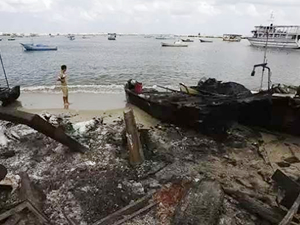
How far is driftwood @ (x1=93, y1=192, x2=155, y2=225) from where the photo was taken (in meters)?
5.87

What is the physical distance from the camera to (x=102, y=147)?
9633mm

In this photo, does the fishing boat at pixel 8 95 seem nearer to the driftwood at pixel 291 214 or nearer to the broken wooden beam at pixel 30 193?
the broken wooden beam at pixel 30 193

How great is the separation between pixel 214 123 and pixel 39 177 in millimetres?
6181

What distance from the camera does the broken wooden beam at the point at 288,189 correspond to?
19.0ft

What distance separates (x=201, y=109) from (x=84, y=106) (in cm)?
826

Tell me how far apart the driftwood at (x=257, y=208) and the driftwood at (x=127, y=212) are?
6.44 ft

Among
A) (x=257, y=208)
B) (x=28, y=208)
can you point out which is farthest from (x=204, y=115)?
(x=28, y=208)

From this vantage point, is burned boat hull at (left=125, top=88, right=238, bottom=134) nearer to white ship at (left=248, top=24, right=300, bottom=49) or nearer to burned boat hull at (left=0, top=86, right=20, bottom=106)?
burned boat hull at (left=0, top=86, right=20, bottom=106)

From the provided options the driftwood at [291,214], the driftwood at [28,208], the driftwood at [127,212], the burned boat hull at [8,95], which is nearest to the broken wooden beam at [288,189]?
the driftwood at [291,214]

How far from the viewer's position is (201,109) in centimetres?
1046

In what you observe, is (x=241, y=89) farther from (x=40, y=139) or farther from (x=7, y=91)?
(x=7, y=91)

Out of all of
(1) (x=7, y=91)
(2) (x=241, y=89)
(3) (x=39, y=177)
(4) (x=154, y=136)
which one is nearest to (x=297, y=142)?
(2) (x=241, y=89)

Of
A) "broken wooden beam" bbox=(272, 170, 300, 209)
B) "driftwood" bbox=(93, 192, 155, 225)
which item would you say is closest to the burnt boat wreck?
"broken wooden beam" bbox=(272, 170, 300, 209)

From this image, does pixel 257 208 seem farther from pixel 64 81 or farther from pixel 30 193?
pixel 64 81
